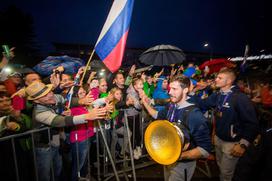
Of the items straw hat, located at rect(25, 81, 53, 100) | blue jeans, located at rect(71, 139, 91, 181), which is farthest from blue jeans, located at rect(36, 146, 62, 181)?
straw hat, located at rect(25, 81, 53, 100)

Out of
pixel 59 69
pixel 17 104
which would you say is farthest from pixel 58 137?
pixel 59 69

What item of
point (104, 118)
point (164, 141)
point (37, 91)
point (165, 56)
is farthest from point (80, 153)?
point (165, 56)

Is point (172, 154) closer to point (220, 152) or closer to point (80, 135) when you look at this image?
point (220, 152)

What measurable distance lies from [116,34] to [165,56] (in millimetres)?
4702

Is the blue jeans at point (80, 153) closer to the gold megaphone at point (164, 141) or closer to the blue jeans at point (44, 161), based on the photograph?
the blue jeans at point (44, 161)

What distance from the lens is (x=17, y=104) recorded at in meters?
→ 4.19

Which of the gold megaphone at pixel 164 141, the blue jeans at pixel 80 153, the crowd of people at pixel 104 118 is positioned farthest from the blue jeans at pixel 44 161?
the gold megaphone at pixel 164 141

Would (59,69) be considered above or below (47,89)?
above

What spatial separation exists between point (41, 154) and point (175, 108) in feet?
8.72

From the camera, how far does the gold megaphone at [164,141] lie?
6.86 ft

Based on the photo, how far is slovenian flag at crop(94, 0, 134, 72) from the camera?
3072 mm

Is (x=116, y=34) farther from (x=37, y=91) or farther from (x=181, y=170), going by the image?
(x=181, y=170)

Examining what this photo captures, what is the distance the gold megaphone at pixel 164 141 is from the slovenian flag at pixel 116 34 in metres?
1.36

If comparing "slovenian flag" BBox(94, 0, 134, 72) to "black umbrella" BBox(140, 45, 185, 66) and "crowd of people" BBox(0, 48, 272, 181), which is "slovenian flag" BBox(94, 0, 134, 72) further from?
"black umbrella" BBox(140, 45, 185, 66)
